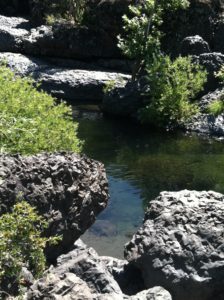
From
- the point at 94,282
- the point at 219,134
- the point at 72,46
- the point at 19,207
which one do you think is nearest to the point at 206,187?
the point at 219,134

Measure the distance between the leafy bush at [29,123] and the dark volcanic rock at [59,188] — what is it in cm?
131

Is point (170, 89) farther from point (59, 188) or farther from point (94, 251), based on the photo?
point (94, 251)

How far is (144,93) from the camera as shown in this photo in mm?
29500

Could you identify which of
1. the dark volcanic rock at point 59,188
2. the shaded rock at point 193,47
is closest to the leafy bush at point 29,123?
the dark volcanic rock at point 59,188

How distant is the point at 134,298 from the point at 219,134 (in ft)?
60.4

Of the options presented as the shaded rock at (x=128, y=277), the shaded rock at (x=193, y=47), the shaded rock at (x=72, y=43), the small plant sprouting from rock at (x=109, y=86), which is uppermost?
the shaded rock at (x=193, y=47)

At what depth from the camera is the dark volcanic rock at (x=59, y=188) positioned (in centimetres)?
1075

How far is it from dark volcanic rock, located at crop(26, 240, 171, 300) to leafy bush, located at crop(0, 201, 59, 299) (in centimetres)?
42

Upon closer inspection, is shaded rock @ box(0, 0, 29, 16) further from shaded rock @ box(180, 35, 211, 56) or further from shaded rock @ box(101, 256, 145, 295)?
shaded rock @ box(101, 256, 145, 295)

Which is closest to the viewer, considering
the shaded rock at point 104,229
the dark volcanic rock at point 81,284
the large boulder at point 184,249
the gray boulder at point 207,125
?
the dark volcanic rock at point 81,284

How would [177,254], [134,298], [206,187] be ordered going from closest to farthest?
[134,298] < [177,254] < [206,187]

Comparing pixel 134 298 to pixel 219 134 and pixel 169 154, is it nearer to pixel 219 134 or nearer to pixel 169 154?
pixel 169 154

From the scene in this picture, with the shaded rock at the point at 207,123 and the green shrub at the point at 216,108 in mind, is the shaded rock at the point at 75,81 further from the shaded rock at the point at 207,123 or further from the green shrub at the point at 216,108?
the green shrub at the point at 216,108

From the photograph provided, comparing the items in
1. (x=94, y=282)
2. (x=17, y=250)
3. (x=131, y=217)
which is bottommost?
(x=131, y=217)
